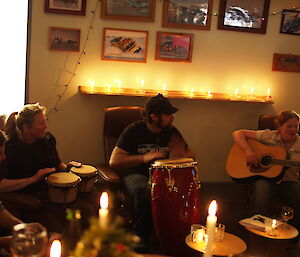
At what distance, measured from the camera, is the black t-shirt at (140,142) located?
10.8 feet

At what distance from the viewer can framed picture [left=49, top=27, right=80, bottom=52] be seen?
3.91m

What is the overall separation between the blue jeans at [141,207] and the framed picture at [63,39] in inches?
59.5

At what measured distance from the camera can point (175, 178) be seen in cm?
288

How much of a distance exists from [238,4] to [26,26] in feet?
6.71

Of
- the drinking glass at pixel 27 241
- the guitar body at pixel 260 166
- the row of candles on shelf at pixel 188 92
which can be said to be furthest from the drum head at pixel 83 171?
the drinking glass at pixel 27 241

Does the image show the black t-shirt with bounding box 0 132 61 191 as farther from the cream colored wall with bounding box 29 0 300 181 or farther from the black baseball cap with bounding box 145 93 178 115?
the cream colored wall with bounding box 29 0 300 181

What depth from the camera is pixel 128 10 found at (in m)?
4.00

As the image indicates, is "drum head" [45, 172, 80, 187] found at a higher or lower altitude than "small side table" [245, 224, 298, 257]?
higher

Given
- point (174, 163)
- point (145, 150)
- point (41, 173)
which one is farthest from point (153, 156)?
point (41, 173)

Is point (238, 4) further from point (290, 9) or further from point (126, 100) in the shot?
point (126, 100)

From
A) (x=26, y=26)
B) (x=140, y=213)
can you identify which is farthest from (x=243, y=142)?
(x=26, y=26)

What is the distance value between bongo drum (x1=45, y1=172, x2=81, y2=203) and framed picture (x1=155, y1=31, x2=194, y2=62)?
1803 mm

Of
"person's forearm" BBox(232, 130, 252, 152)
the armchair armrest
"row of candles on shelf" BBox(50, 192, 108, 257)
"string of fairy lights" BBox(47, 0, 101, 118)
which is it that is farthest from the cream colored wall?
"row of candles on shelf" BBox(50, 192, 108, 257)

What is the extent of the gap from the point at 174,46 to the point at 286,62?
4.03 ft
